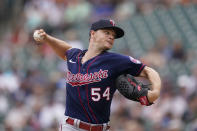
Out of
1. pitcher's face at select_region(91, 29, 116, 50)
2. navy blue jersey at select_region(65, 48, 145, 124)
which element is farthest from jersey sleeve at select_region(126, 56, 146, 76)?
pitcher's face at select_region(91, 29, 116, 50)

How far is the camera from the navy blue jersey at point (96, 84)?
5262 mm

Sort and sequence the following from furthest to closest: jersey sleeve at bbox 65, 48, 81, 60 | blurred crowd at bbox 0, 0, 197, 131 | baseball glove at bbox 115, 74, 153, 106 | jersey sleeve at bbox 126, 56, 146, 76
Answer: blurred crowd at bbox 0, 0, 197, 131
jersey sleeve at bbox 65, 48, 81, 60
jersey sleeve at bbox 126, 56, 146, 76
baseball glove at bbox 115, 74, 153, 106

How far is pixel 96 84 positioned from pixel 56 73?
289 inches

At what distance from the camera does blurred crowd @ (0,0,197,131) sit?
9531mm

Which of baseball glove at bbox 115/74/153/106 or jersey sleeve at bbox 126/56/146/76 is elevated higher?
jersey sleeve at bbox 126/56/146/76

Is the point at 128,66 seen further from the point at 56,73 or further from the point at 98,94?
the point at 56,73

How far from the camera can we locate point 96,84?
17.4ft

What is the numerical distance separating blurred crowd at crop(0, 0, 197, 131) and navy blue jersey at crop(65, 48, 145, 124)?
322 cm

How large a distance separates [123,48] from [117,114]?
263 centimetres

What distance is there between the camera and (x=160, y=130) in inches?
360

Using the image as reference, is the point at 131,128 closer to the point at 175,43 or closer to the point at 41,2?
the point at 175,43

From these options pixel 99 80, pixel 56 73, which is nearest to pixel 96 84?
pixel 99 80

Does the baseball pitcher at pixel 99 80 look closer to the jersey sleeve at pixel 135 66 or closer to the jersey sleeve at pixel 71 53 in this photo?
the jersey sleeve at pixel 135 66

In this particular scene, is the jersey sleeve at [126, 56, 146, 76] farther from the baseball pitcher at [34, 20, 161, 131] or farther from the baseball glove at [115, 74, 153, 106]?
the baseball glove at [115, 74, 153, 106]
